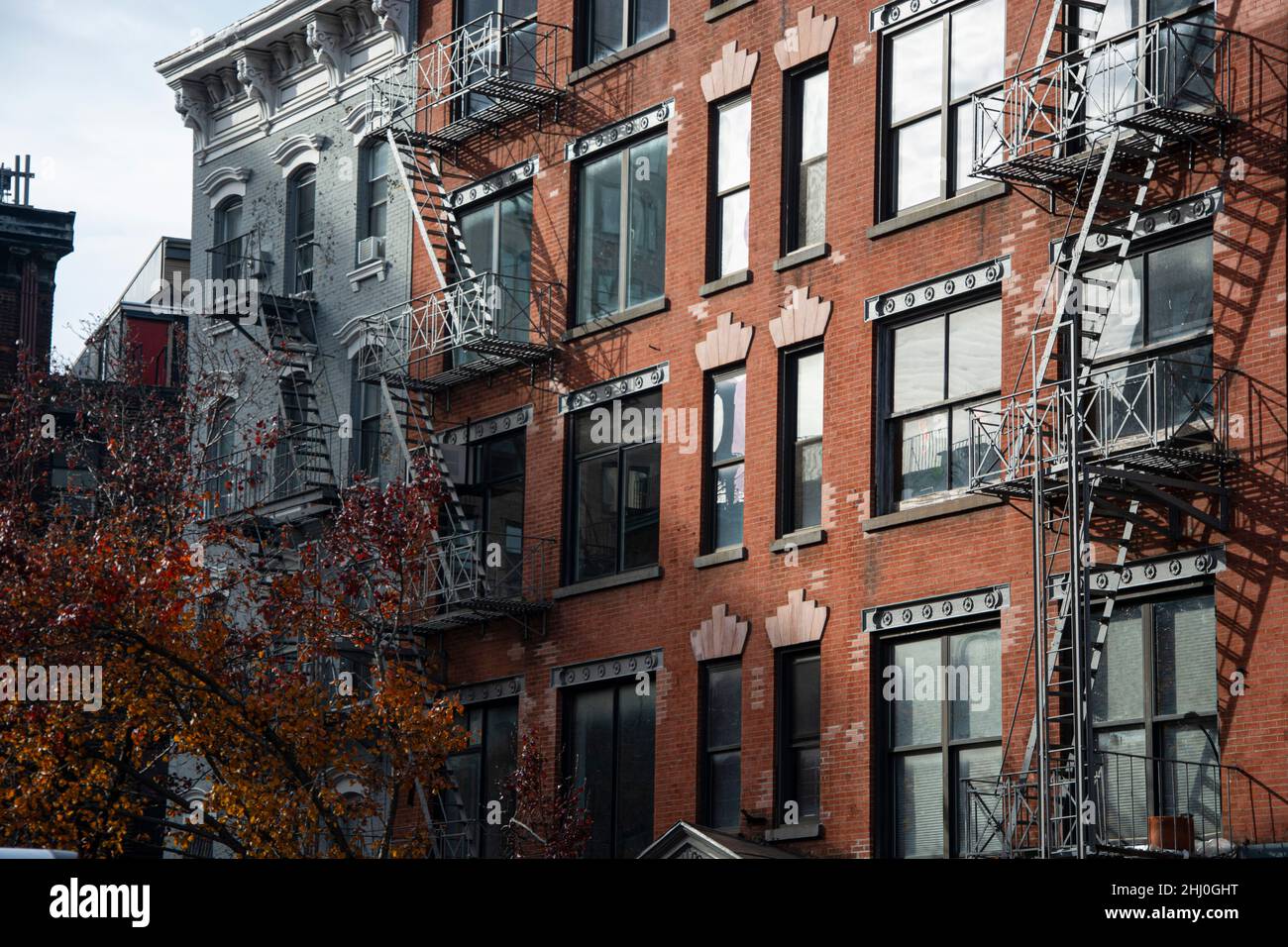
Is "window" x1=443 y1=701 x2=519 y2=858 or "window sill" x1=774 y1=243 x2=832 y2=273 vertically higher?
"window sill" x1=774 y1=243 x2=832 y2=273

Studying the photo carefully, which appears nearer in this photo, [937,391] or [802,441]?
[937,391]

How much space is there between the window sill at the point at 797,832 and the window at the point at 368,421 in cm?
1191

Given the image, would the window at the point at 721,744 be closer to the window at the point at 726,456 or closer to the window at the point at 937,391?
the window at the point at 726,456

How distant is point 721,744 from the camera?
26219 millimetres

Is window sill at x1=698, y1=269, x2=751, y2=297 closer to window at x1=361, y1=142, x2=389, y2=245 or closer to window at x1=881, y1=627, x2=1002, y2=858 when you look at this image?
window at x1=881, y1=627, x2=1002, y2=858

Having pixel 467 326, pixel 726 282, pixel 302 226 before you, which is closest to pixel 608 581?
pixel 726 282

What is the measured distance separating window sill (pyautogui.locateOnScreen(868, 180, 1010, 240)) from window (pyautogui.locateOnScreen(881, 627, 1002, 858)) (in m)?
5.24

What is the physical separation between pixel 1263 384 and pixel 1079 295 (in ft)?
8.27

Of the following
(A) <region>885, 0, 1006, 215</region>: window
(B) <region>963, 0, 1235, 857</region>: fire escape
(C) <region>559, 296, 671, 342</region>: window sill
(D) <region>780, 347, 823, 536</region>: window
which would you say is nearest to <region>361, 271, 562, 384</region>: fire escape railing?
(C) <region>559, 296, 671, 342</region>: window sill

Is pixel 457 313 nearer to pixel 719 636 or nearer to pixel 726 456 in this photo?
pixel 726 456

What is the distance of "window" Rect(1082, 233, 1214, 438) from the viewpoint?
20453mm

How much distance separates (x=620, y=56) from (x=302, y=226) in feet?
33.4
